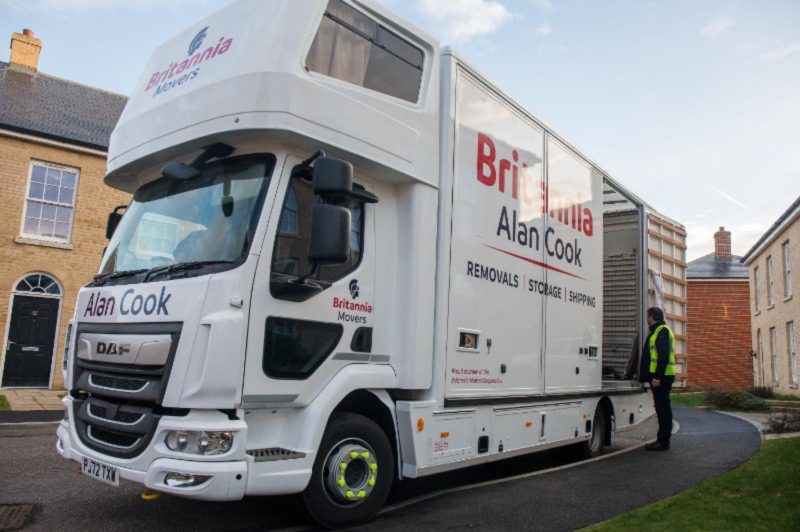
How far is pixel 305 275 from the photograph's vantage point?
438 cm

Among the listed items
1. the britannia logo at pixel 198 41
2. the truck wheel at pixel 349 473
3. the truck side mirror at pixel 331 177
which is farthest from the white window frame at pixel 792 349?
the britannia logo at pixel 198 41

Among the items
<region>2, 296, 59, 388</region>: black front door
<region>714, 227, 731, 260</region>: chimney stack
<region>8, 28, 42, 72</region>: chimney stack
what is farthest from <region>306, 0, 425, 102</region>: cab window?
<region>714, 227, 731, 260</region>: chimney stack

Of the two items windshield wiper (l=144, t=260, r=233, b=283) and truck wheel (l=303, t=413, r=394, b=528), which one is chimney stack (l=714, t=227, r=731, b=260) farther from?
windshield wiper (l=144, t=260, r=233, b=283)

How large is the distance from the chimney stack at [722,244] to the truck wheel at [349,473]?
106 ft

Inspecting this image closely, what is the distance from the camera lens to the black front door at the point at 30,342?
1484 cm

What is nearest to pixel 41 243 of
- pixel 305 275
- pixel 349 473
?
pixel 305 275

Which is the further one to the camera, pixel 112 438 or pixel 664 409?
pixel 664 409

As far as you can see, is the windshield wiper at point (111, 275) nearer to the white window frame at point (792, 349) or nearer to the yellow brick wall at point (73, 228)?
the yellow brick wall at point (73, 228)

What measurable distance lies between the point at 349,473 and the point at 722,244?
33327 millimetres

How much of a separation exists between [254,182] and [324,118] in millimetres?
671

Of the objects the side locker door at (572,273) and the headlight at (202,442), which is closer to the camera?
the headlight at (202,442)

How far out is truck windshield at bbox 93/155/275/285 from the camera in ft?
13.9

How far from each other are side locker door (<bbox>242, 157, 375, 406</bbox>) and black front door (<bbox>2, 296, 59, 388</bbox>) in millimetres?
13220

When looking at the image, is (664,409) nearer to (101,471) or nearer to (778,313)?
(101,471)
